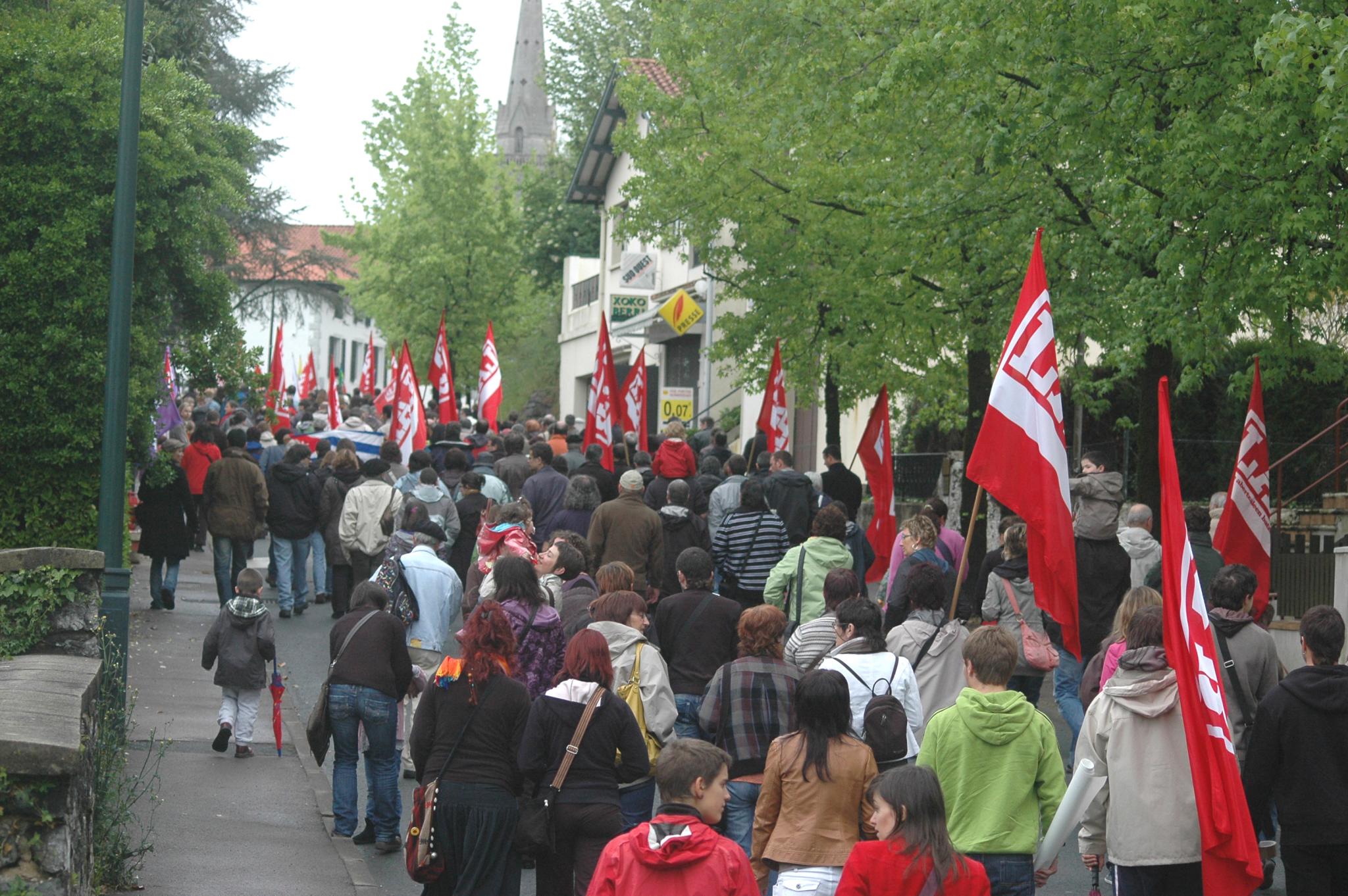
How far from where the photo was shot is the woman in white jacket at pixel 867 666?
687cm

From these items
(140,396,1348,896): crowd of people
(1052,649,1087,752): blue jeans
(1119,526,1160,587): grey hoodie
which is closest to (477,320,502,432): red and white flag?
(140,396,1348,896): crowd of people

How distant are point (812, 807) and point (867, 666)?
4.16ft

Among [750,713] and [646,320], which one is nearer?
[750,713]

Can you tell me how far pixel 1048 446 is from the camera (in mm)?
7590

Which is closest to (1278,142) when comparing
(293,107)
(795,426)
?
(795,426)

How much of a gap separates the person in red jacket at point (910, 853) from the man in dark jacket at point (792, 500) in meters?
9.65

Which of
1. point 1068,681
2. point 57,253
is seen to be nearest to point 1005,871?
point 1068,681

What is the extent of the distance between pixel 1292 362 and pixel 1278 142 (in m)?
5.13

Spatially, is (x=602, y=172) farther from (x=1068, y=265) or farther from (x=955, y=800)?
(x=955, y=800)

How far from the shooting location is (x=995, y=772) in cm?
576

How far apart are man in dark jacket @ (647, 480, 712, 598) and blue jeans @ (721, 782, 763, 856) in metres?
5.51

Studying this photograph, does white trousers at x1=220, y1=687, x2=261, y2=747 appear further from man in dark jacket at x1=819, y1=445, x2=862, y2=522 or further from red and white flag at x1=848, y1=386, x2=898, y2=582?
man in dark jacket at x1=819, y1=445, x2=862, y2=522

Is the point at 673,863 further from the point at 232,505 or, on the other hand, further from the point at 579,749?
the point at 232,505

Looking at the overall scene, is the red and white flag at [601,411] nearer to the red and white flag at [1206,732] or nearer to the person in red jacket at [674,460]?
the person in red jacket at [674,460]
